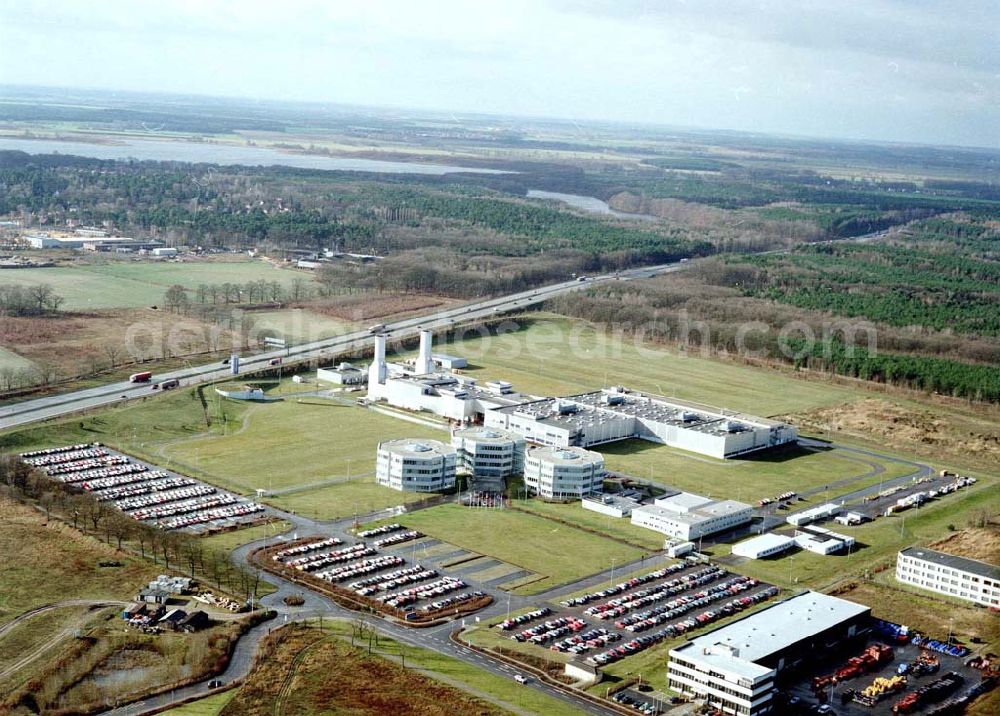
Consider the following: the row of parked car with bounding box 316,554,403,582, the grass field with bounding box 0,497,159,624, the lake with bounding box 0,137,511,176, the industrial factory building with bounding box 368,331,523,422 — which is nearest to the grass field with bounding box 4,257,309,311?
the industrial factory building with bounding box 368,331,523,422

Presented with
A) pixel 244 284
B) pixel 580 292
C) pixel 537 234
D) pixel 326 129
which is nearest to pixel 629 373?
pixel 580 292

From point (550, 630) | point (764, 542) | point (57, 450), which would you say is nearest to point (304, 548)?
point (550, 630)

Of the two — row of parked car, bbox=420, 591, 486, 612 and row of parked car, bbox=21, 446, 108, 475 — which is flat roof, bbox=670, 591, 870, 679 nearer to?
row of parked car, bbox=420, 591, 486, 612

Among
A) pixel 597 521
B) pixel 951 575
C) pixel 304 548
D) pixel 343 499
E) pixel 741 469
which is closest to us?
pixel 951 575

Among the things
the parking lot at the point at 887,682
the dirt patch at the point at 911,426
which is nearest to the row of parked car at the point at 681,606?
the parking lot at the point at 887,682

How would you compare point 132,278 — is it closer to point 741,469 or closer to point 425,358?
point 425,358

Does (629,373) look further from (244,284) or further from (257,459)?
(244,284)
